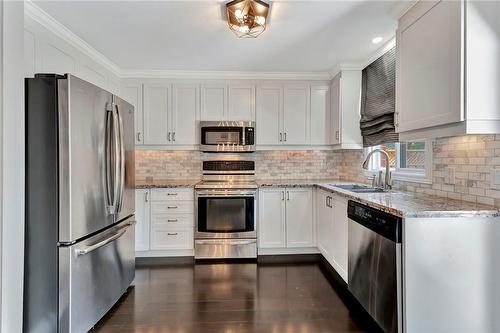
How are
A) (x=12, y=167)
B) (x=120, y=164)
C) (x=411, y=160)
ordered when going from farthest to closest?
(x=411, y=160) < (x=120, y=164) < (x=12, y=167)

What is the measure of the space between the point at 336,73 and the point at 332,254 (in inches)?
86.7

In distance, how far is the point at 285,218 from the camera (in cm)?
359

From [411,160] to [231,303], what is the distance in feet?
6.91

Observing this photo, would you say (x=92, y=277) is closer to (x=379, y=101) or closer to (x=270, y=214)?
(x=270, y=214)

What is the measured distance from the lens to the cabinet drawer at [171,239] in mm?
3506

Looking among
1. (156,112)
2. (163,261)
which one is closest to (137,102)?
(156,112)

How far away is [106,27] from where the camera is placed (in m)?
2.48

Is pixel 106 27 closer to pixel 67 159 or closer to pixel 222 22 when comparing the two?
pixel 222 22

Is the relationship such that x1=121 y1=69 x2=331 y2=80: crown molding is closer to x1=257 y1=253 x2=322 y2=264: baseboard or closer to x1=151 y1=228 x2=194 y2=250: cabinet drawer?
x1=151 y1=228 x2=194 y2=250: cabinet drawer

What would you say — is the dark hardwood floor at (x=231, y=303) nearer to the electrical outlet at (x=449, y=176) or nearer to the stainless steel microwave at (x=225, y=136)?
the electrical outlet at (x=449, y=176)

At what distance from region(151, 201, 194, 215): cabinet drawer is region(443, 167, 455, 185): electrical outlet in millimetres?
2602

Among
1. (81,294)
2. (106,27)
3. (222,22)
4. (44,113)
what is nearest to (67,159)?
(44,113)

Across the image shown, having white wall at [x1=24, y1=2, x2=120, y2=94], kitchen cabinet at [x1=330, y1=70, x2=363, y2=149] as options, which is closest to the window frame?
kitchen cabinet at [x1=330, y1=70, x2=363, y2=149]

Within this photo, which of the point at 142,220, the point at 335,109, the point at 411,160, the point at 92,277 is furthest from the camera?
the point at 335,109
